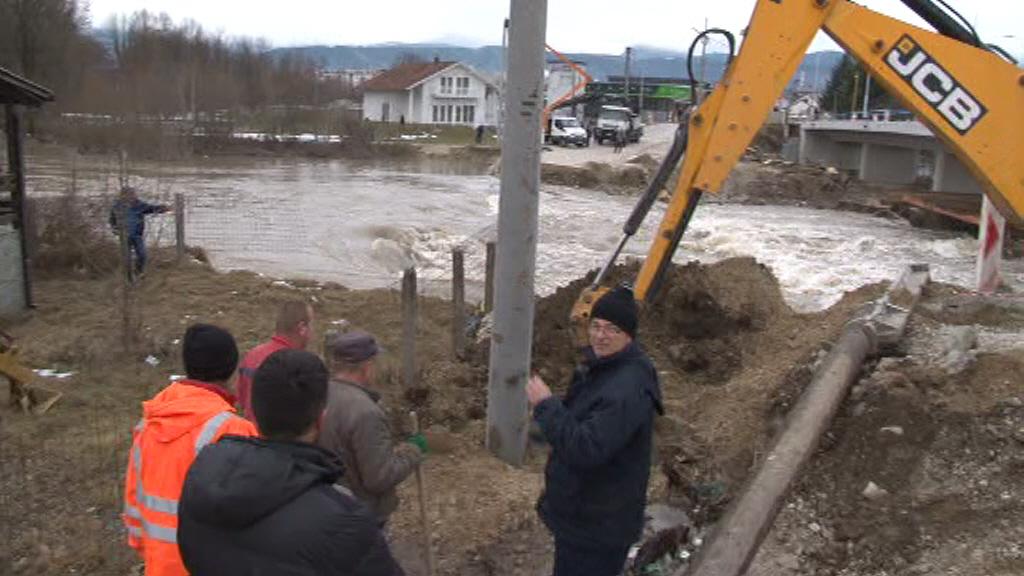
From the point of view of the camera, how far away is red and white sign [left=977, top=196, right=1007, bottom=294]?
1358 centimetres

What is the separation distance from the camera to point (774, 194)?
158 ft

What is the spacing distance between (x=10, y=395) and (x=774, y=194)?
44089 millimetres

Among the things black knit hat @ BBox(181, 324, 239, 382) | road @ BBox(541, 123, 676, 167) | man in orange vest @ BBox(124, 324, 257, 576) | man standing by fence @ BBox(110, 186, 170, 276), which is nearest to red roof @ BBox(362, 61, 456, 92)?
road @ BBox(541, 123, 676, 167)

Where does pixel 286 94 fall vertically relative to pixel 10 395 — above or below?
above

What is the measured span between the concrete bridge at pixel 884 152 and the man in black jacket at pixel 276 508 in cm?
3930

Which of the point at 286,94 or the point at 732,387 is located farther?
the point at 286,94

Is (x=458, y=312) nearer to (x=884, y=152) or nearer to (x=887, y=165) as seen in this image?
(x=887, y=165)

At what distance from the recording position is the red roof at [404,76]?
101 m

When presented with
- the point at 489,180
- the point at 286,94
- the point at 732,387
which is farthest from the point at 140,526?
the point at 286,94

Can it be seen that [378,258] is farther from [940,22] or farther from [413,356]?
[940,22]

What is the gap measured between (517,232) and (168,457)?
3.52m

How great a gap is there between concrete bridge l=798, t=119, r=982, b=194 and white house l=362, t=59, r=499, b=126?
44.6 meters

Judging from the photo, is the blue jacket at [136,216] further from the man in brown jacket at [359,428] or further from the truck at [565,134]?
the truck at [565,134]

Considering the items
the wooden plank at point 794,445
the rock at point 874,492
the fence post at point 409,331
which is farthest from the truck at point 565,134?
the rock at point 874,492
